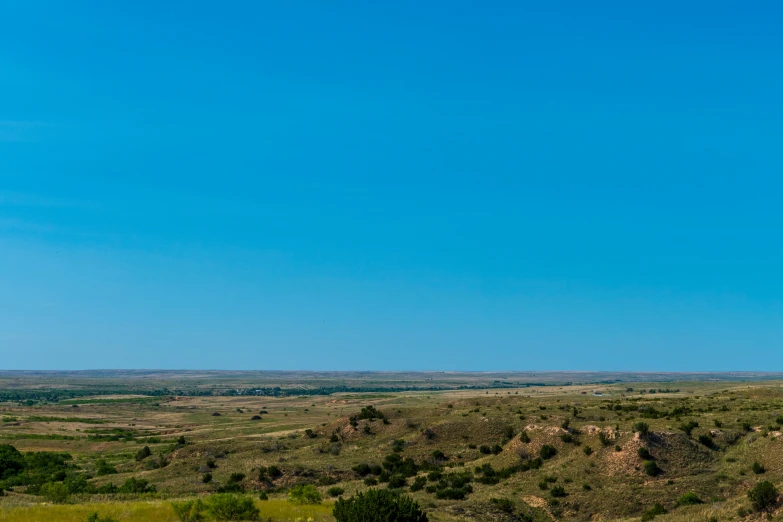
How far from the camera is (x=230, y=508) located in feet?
91.7

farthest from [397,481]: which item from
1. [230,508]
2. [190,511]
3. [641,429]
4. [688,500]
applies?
[190,511]

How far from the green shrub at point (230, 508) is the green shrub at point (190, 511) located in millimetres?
349

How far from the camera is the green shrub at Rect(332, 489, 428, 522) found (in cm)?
2583

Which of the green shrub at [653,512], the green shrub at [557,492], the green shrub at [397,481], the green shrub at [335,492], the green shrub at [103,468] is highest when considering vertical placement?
the green shrub at [653,512]

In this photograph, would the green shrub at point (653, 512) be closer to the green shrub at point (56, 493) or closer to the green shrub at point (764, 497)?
the green shrub at point (764, 497)

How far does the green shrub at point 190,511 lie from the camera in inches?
1051

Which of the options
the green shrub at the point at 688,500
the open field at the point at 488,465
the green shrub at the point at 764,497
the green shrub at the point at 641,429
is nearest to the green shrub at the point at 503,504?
the open field at the point at 488,465

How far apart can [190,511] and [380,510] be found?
8.44 meters

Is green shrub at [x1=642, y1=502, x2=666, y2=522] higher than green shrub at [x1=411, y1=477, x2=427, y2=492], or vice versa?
green shrub at [x1=642, y1=502, x2=666, y2=522]

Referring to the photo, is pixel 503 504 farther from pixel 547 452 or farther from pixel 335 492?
pixel 547 452

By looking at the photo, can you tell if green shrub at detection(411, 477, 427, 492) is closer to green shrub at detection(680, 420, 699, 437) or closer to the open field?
the open field

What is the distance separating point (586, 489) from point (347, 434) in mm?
36144

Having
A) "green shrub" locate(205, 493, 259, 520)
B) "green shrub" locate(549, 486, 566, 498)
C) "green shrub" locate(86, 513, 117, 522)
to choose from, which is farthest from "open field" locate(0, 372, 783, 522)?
"green shrub" locate(205, 493, 259, 520)

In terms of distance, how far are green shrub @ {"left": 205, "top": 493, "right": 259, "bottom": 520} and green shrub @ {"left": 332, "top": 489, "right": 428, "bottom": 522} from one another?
4142 millimetres
